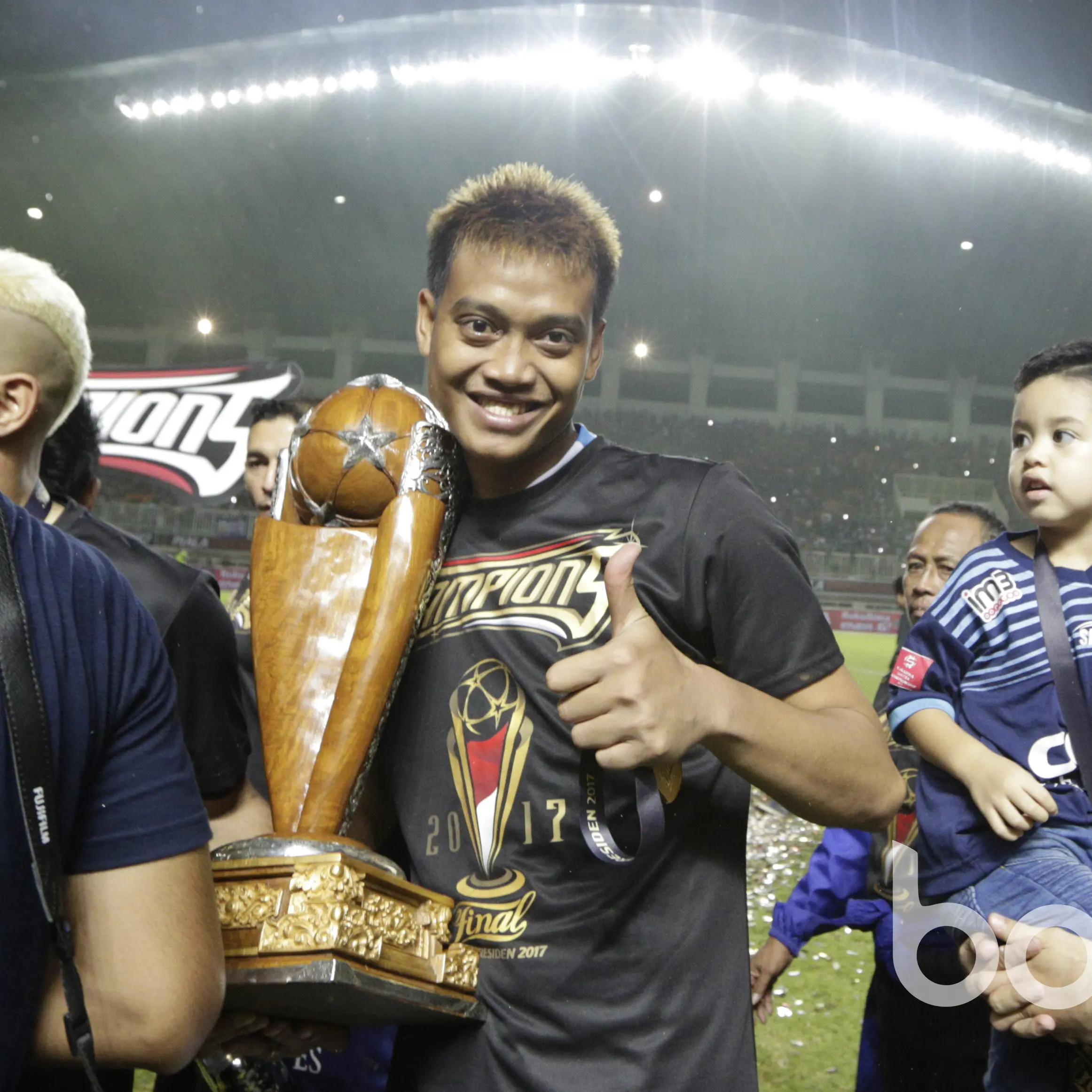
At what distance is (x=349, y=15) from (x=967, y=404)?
20.2 feet

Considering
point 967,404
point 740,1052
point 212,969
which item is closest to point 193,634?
point 212,969

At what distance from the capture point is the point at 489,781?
34.0 inches


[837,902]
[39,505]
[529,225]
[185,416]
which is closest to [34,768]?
[529,225]

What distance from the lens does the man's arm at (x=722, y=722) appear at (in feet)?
2.06

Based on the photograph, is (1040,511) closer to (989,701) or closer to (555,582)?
(989,701)

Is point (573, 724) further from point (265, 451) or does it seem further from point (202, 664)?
point (265, 451)

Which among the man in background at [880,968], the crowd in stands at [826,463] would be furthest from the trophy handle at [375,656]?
the crowd in stands at [826,463]

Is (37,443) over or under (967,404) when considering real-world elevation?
under

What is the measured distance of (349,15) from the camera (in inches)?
301

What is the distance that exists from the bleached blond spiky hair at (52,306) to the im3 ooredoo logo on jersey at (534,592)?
482 millimetres

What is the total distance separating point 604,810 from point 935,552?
1.50 m

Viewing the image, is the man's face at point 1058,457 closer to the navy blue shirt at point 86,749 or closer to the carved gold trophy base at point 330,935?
the carved gold trophy base at point 330,935

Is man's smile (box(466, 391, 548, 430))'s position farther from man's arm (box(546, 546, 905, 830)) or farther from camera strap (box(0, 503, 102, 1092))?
camera strap (box(0, 503, 102, 1092))

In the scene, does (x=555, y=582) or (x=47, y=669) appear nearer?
(x=47, y=669)
